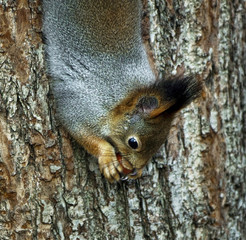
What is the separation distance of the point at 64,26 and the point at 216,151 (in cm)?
99

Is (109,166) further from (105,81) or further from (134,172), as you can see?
(105,81)

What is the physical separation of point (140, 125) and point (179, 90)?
0.27 m

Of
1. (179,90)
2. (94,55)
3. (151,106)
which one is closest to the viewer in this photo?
(179,90)

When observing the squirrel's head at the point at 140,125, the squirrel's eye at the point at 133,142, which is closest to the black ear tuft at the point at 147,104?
the squirrel's head at the point at 140,125

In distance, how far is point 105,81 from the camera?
2371 mm

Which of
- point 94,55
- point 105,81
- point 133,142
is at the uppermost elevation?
point 94,55

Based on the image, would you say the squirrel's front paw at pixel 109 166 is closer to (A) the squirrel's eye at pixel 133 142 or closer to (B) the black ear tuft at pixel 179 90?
(A) the squirrel's eye at pixel 133 142

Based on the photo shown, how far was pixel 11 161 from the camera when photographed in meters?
2.27

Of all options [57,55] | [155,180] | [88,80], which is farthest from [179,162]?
[57,55]

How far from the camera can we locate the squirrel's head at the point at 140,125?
7.30 feet

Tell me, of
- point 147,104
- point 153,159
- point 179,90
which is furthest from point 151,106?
point 153,159

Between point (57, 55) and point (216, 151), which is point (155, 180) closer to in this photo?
point (216, 151)

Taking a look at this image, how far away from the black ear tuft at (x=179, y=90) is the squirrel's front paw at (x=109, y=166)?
361 mm

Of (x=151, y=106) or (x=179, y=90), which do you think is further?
(x=151, y=106)
